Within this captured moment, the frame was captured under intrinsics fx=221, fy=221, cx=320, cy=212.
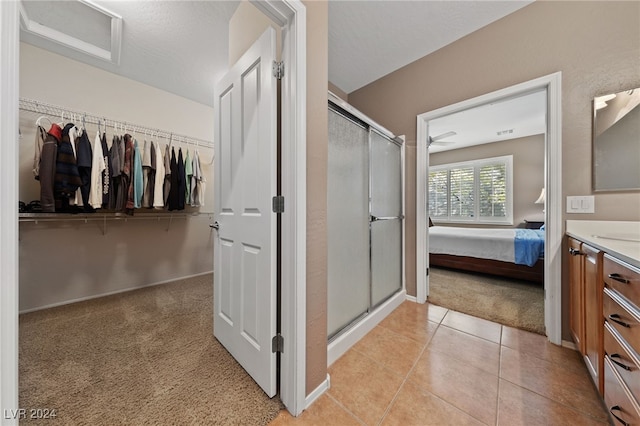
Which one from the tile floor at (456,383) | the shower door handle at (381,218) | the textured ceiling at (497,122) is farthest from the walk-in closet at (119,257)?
the textured ceiling at (497,122)

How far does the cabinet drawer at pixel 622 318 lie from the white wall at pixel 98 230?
3.93 meters

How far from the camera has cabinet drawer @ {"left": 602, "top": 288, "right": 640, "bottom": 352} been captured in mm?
769

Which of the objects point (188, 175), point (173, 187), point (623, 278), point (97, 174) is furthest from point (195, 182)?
point (623, 278)

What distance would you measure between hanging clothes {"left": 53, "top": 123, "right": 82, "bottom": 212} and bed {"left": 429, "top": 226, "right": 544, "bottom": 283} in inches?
178

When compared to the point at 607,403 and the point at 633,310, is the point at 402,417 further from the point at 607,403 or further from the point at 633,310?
the point at 633,310

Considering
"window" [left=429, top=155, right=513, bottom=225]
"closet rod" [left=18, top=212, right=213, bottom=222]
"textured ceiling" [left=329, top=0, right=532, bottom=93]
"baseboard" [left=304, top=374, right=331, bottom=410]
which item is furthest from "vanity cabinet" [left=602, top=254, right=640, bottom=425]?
"window" [left=429, top=155, right=513, bottom=225]

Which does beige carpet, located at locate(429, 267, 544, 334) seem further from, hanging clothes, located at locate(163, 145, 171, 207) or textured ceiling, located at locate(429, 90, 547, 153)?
hanging clothes, located at locate(163, 145, 171, 207)

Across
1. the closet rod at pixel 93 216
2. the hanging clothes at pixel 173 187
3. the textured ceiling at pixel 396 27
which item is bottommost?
the closet rod at pixel 93 216

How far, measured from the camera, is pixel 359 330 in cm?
175

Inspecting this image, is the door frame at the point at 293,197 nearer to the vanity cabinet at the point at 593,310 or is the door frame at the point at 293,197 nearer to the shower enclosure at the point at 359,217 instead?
the shower enclosure at the point at 359,217

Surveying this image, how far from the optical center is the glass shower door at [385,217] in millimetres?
2025

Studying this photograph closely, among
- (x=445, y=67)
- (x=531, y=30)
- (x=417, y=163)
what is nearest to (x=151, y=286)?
(x=417, y=163)

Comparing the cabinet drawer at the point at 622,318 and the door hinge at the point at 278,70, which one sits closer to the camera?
the cabinet drawer at the point at 622,318

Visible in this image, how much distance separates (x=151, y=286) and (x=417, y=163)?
11.8ft
